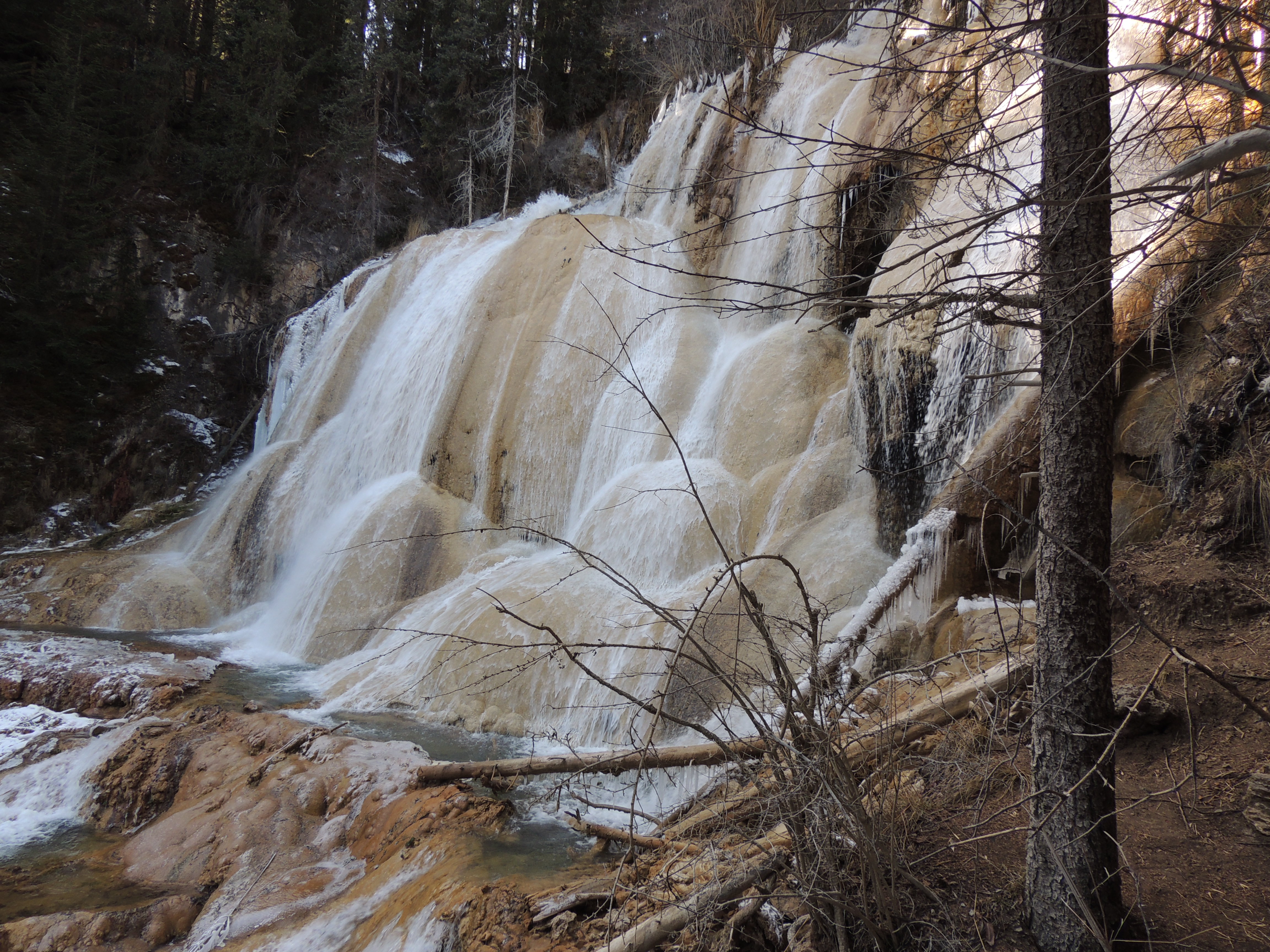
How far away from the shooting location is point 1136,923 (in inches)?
99.8

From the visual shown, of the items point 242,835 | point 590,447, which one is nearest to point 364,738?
point 242,835

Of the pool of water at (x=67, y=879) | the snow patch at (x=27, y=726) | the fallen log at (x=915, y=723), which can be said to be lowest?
the pool of water at (x=67, y=879)

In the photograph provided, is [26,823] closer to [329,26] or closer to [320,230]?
[320,230]

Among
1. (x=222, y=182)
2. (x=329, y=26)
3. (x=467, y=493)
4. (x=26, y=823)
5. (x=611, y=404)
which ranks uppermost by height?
(x=329, y=26)

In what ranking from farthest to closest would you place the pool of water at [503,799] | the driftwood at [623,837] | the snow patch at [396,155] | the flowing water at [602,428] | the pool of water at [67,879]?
the snow patch at [396,155] → the flowing water at [602,428] → the pool of water at [67,879] → the pool of water at [503,799] → the driftwood at [623,837]

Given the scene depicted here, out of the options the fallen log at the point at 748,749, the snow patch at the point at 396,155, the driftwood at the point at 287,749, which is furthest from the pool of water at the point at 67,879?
the snow patch at the point at 396,155

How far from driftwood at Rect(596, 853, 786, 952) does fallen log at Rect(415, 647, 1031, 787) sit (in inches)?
15.6

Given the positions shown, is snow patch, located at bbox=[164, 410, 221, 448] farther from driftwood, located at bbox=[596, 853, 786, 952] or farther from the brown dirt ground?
the brown dirt ground

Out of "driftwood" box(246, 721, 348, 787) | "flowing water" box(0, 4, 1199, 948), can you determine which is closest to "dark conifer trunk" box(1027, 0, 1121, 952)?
"flowing water" box(0, 4, 1199, 948)

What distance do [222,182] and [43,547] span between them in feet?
37.6

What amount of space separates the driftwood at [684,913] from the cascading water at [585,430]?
153cm

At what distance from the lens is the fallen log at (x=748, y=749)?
3.06 m

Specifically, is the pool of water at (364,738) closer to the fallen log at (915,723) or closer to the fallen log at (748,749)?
the fallen log at (748,749)

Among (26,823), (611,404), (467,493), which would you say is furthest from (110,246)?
(26,823)
